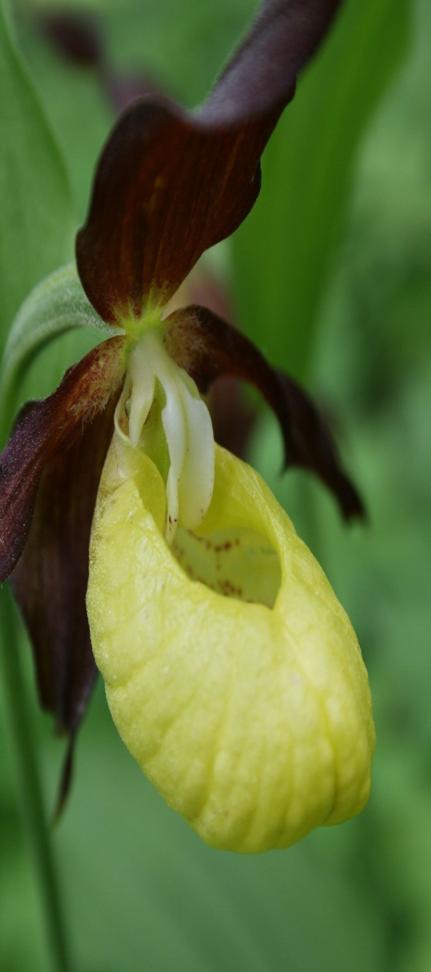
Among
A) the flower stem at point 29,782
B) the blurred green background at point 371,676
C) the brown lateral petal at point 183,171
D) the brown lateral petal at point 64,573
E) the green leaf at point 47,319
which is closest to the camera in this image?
the brown lateral petal at point 183,171

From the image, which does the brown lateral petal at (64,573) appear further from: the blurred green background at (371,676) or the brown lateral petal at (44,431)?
the blurred green background at (371,676)

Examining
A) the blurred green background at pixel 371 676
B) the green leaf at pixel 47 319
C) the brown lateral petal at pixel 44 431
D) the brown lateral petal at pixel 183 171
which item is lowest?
the blurred green background at pixel 371 676

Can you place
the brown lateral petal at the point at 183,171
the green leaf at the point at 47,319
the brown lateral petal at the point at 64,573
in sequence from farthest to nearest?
the brown lateral petal at the point at 64,573 → the green leaf at the point at 47,319 → the brown lateral petal at the point at 183,171

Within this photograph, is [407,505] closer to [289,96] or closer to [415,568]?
[415,568]

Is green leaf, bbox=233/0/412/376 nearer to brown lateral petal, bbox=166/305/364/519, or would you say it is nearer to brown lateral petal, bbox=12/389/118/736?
brown lateral petal, bbox=166/305/364/519

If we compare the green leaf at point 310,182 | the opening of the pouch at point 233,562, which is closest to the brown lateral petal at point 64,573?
the opening of the pouch at point 233,562

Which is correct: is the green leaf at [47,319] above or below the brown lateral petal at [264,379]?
above

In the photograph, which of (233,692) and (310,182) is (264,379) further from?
(310,182)

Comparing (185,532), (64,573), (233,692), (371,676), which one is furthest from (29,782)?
(371,676)
